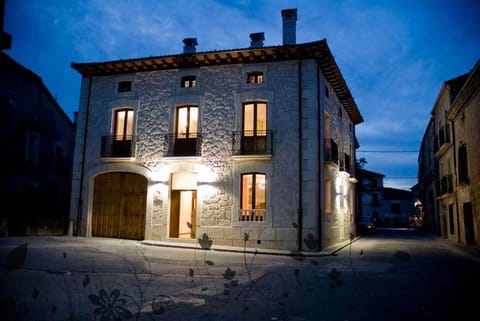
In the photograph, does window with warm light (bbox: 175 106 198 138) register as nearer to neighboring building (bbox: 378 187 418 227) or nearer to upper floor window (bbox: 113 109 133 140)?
upper floor window (bbox: 113 109 133 140)

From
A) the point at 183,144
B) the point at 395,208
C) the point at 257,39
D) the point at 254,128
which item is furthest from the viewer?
the point at 395,208

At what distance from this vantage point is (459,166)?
1922cm

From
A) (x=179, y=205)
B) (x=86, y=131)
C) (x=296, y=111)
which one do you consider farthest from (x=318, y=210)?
(x=86, y=131)

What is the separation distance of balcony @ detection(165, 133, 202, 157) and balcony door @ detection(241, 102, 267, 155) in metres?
1.93

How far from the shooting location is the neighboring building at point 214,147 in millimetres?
14711

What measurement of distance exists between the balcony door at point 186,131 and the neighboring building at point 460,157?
11068 mm

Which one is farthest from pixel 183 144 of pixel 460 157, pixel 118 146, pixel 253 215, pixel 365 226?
pixel 365 226

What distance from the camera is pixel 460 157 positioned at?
19.1 metres

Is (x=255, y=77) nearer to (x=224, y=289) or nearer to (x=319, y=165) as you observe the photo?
(x=319, y=165)

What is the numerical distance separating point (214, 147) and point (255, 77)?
3359 millimetres

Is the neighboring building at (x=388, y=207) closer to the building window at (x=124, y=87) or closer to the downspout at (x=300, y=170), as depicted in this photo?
the downspout at (x=300, y=170)

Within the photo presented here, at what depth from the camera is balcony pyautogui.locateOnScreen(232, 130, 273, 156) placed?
1498cm

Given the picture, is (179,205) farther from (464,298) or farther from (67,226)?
(464,298)

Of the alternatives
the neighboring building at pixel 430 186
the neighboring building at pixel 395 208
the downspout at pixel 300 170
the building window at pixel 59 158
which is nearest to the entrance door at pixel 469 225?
the downspout at pixel 300 170
